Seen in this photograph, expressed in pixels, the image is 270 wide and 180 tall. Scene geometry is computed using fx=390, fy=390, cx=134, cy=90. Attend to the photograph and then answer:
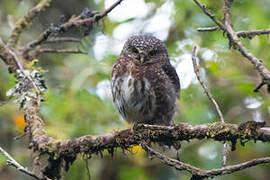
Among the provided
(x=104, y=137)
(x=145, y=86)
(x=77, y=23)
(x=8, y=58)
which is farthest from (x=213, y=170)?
(x=8, y=58)

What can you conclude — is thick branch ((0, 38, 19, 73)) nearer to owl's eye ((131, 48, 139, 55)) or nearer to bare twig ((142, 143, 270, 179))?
owl's eye ((131, 48, 139, 55))

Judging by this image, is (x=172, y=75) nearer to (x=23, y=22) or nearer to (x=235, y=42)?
(x=23, y=22)

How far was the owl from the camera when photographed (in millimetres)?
3652

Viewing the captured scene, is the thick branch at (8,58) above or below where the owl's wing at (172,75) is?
above

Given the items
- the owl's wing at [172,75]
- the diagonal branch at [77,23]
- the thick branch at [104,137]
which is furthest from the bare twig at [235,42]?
the owl's wing at [172,75]

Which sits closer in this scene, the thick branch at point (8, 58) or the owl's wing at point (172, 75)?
the thick branch at point (8, 58)

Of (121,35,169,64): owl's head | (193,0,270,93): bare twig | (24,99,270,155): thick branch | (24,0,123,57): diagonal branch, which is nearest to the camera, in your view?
(193,0,270,93): bare twig

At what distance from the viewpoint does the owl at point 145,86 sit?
365cm

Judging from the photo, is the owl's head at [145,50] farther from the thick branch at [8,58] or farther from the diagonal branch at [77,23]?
the thick branch at [8,58]

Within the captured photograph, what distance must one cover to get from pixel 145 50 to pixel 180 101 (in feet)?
2.68

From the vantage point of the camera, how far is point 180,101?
4.54 m

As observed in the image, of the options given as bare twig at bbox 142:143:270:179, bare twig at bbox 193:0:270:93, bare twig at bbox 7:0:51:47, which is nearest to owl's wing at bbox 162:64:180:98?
bare twig at bbox 7:0:51:47

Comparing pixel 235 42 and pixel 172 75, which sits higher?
pixel 235 42

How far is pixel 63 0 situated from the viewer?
5.66m
